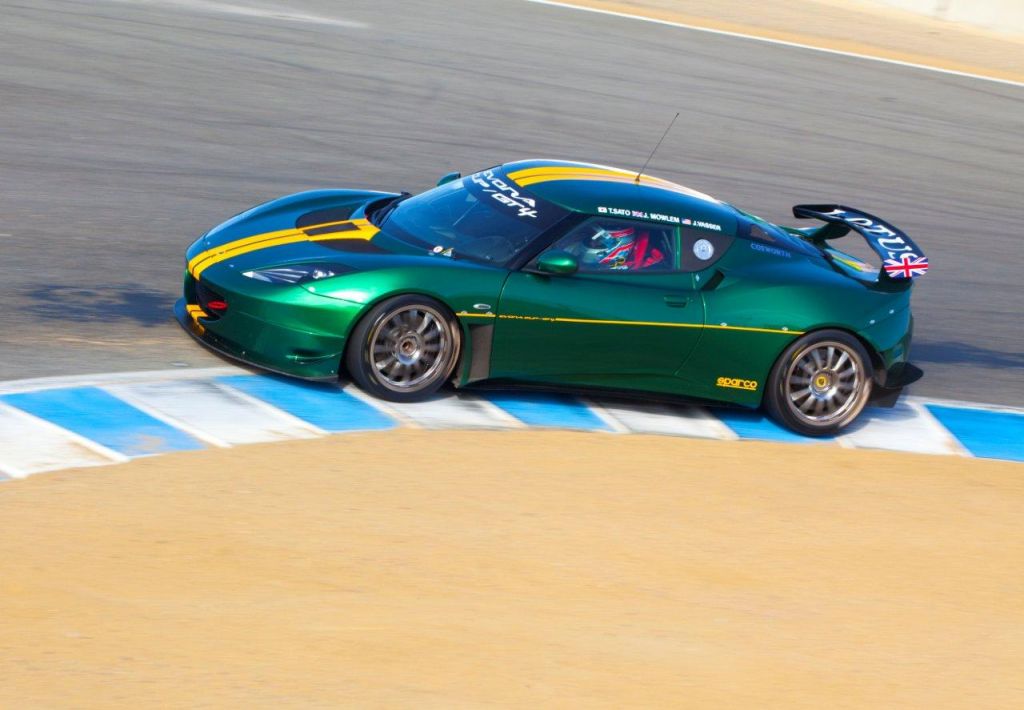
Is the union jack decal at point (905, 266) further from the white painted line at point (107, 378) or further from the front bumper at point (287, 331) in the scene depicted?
the white painted line at point (107, 378)

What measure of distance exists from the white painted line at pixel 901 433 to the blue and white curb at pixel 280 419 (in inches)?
0.5

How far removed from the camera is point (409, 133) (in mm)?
13781

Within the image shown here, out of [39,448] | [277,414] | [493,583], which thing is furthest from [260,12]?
[493,583]

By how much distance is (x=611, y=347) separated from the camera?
312 inches

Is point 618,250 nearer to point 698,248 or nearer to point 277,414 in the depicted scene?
point 698,248

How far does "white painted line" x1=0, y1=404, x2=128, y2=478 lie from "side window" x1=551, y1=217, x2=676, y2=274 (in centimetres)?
275

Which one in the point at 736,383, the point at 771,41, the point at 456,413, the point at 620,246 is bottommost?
the point at 456,413

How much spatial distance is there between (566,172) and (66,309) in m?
3.18

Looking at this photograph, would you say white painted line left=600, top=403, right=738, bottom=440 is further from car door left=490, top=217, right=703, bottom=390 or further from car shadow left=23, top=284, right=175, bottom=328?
car shadow left=23, top=284, right=175, bottom=328

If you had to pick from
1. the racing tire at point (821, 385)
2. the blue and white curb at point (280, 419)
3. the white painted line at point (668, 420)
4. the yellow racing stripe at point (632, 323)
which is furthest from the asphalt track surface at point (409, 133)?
the white painted line at point (668, 420)

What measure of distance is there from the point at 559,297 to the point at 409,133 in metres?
6.41

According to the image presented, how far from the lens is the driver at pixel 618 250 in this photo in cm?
798

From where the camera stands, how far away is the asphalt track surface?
967cm

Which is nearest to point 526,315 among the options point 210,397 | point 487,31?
point 210,397
